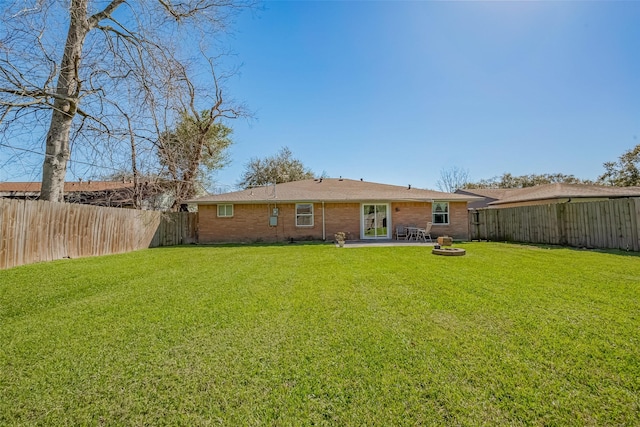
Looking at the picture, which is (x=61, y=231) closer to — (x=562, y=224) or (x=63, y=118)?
(x=63, y=118)

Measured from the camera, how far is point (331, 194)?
1491 centimetres

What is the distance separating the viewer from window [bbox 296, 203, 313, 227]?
14.5 meters

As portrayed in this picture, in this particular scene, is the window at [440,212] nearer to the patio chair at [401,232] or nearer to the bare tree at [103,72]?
the patio chair at [401,232]

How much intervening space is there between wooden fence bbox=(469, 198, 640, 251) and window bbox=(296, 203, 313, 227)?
9.49 meters

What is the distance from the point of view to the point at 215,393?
207 cm

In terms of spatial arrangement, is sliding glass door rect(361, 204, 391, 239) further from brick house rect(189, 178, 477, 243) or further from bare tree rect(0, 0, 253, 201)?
bare tree rect(0, 0, 253, 201)

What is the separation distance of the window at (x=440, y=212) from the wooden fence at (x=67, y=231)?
14338 mm

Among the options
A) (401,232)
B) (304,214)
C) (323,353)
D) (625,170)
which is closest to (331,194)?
(304,214)

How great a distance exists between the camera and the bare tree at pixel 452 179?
135 ft

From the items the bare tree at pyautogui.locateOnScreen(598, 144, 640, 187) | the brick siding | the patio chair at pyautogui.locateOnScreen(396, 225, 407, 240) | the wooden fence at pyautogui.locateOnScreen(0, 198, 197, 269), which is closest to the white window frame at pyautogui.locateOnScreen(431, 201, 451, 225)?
the brick siding

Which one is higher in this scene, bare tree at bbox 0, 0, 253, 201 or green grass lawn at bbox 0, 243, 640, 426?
bare tree at bbox 0, 0, 253, 201

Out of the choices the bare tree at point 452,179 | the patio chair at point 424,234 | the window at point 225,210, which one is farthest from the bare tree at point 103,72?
the bare tree at point 452,179

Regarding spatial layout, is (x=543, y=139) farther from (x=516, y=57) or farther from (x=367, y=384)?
(x=367, y=384)

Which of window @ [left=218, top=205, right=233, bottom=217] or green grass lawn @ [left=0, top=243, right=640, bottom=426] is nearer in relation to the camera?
green grass lawn @ [left=0, top=243, right=640, bottom=426]
